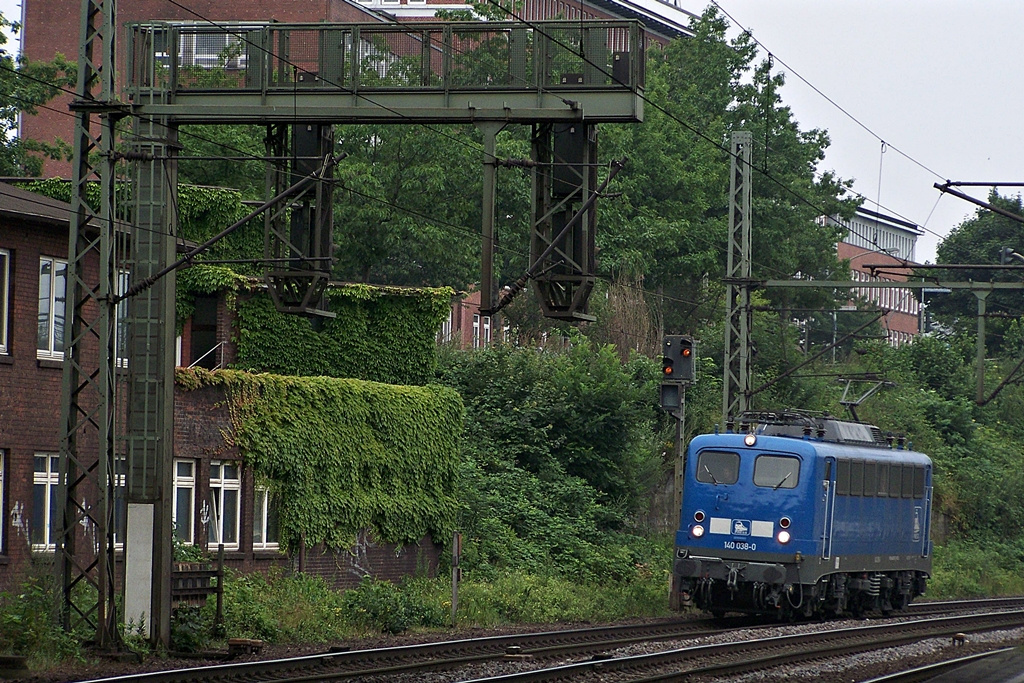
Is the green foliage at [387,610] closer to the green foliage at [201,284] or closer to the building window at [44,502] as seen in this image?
the building window at [44,502]

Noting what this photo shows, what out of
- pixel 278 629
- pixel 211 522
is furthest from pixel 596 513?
pixel 278 629

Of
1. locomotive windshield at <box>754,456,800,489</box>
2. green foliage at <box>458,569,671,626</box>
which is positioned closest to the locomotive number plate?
locomotive windshield at <box>754,456,800,489</box>

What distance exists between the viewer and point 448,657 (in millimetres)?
19859

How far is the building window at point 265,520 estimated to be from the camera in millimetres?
26906

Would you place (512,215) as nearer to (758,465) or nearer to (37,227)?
(758,465)

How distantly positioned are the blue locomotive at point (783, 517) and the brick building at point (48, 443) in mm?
6400

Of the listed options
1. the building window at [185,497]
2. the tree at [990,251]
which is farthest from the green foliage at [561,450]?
the tree at [990,251]

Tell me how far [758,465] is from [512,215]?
23.2 meters

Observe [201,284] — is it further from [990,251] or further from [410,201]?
[990,251]

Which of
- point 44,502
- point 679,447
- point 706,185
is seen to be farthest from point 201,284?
point 706,185

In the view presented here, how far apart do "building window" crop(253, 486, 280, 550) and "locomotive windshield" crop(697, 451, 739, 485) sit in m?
7.22

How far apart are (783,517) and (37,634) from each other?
12.9 m

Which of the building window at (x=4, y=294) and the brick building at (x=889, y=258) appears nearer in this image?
the building window at (x=4, y=294)

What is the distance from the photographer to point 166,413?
19859mm
